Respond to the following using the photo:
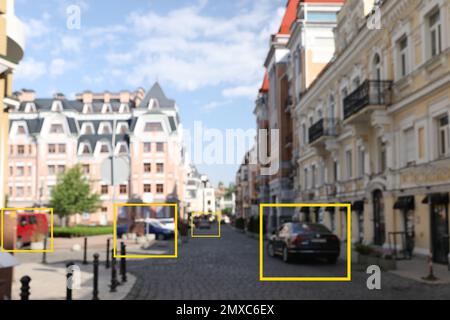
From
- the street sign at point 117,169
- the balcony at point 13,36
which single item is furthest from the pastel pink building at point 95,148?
the street sign at point 117,169

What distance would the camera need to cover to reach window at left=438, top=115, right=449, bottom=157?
17188 millimetres

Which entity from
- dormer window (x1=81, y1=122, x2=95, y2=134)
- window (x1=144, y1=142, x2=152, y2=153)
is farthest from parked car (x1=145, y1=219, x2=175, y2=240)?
dormer window (x1=81, y1=122, x2=95, y2=134)

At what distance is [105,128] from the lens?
7206 cm

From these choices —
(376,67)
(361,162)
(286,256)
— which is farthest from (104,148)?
(286,256)

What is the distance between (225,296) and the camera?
10.3m

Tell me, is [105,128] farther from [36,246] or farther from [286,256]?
[286,256]

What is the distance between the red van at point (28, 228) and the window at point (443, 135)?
72.0 feet

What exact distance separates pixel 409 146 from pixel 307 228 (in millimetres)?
6218

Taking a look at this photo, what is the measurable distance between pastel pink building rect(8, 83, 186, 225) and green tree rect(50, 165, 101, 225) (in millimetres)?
14195

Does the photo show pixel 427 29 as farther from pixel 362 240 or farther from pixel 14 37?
pixel 14 37

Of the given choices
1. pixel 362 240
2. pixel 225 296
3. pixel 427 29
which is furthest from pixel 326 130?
pixel 225 296

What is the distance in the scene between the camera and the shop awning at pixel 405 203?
19.0 m

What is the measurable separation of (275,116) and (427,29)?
1131 inches
